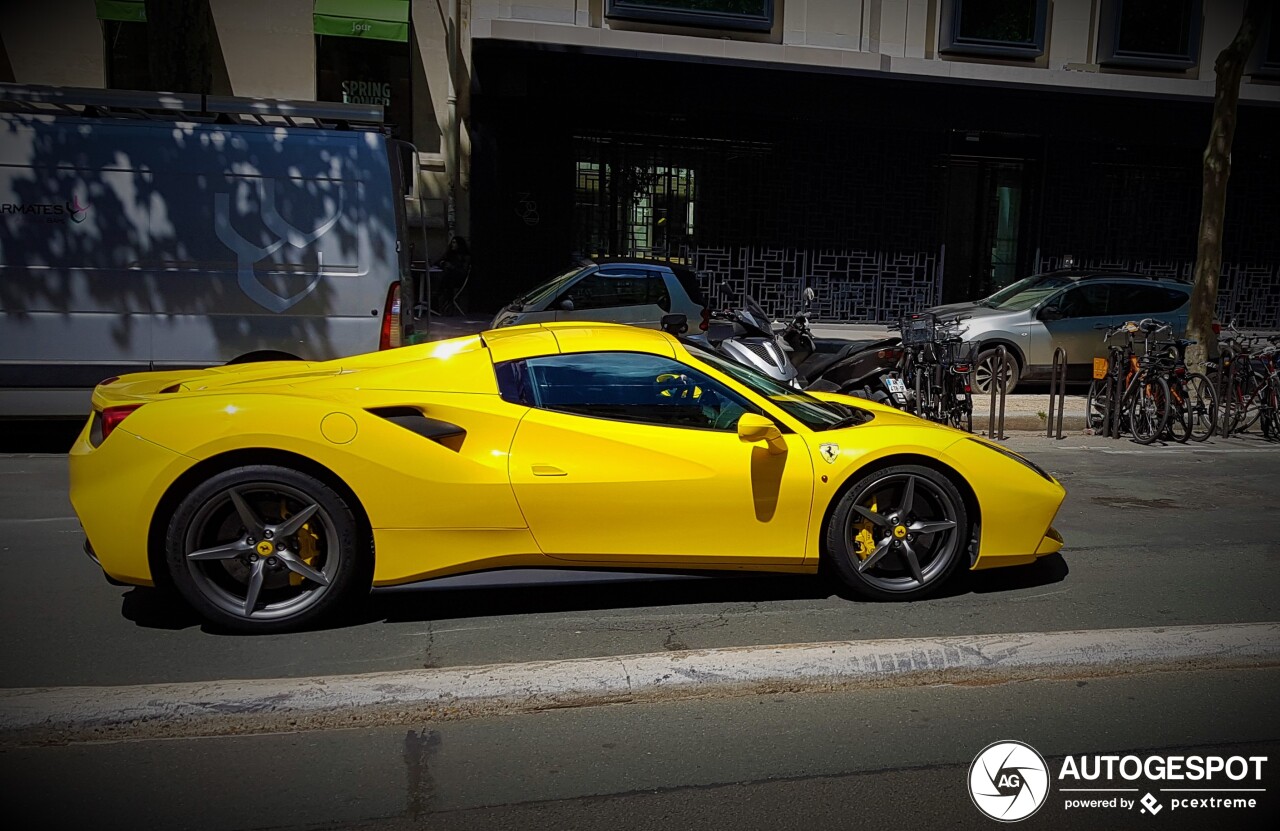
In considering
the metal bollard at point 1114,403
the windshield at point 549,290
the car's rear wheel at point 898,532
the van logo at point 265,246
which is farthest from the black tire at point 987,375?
the car's rear wheel at point 898,532

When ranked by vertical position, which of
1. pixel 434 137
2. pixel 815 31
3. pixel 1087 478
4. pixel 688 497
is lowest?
pixel 1087 478

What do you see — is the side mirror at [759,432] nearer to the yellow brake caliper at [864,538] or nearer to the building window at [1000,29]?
the yellow brake caliper at [864,538]

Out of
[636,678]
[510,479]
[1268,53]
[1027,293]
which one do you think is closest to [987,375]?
[1027,293]

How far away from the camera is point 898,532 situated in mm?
5180

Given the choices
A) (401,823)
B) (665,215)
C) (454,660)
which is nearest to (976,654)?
(454,660)

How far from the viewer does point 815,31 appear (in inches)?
739

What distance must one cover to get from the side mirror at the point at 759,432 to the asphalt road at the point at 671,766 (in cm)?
123

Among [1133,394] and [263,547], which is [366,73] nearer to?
[1133,394]

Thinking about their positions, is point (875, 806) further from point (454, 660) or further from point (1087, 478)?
point (1087, 478)

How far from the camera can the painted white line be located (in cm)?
382

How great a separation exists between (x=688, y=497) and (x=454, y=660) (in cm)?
126

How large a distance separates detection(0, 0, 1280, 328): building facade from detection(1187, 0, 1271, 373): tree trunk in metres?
6.82

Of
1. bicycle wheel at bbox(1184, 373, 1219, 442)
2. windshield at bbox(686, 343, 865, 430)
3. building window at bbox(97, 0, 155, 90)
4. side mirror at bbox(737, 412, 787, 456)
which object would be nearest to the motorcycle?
bicycle wheel at bbox(1184, 373, 1219, 442)

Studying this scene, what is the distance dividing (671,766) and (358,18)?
16623 mm
